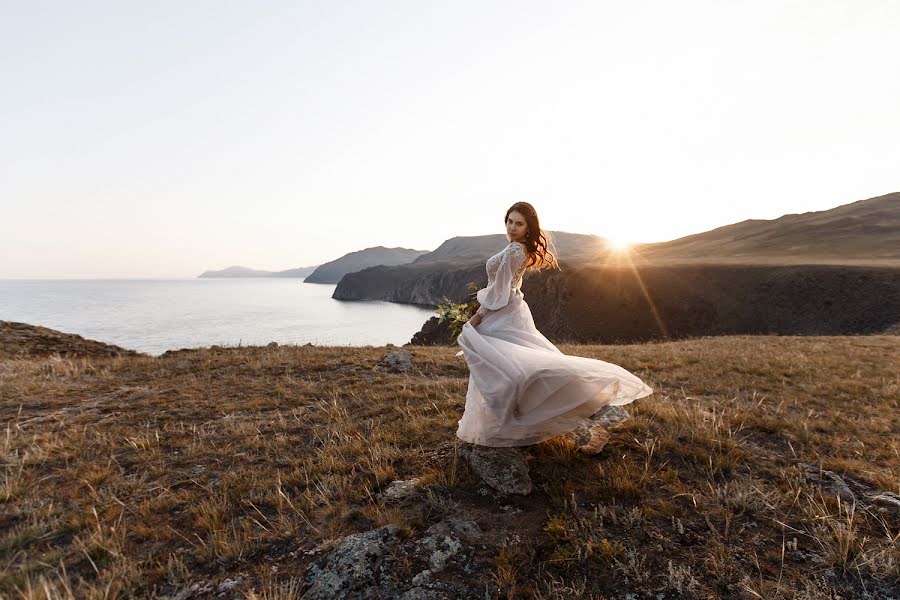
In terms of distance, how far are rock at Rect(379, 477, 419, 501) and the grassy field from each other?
0.42 ft

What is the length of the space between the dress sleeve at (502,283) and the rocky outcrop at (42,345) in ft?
59.4

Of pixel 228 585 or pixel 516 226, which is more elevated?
pixel 516 226

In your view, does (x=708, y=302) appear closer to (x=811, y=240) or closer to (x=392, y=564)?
(x=811, y=240)

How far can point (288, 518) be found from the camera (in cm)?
408

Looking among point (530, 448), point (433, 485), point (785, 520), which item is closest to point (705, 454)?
point (785, 520)

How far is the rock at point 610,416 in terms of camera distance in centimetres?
591

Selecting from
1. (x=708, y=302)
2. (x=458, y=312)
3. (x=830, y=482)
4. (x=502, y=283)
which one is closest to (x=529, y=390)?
(x=502, y=283)

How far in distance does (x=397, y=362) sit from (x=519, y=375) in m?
8.84

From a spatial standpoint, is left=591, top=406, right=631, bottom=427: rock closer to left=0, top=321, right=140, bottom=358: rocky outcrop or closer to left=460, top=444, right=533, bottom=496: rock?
left=460, top=444, right=533, bottom=496: rock

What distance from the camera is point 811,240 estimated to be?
226 feet

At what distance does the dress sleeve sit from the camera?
16.2 ft

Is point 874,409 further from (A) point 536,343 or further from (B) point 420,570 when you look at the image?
(B) point 420,570

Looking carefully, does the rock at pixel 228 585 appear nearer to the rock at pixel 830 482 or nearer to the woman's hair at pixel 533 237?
the woman's hair at pixel 533 237

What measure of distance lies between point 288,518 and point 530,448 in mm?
3107
